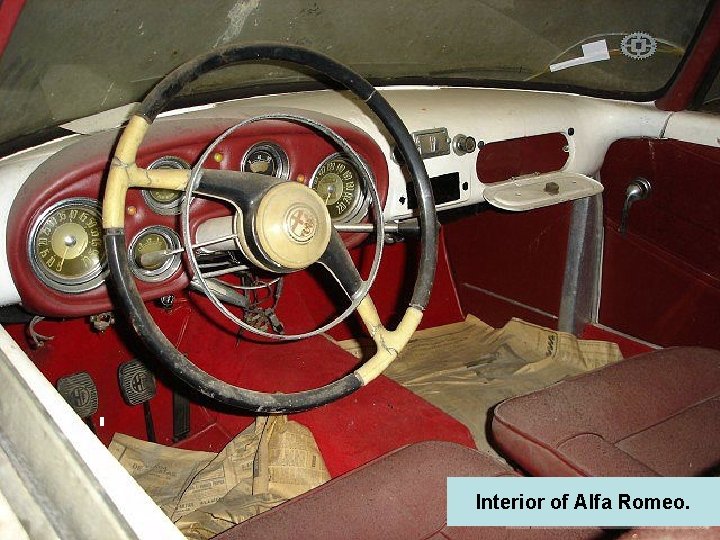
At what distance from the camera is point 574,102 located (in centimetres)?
221

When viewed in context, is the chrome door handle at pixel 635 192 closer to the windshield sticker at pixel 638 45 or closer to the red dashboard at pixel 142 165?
the windshield sticker at pixel 638 45

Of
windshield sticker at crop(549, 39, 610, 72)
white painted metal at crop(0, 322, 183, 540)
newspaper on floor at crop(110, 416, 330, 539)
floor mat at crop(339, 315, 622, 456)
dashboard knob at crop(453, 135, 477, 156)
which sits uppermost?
windshield sticker at crop(549, 39, 610, 72)

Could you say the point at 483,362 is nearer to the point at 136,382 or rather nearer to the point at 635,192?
the point at 635,192

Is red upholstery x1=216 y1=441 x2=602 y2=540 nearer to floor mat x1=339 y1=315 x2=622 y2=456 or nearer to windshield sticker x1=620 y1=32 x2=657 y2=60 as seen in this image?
floor mat x1=339 y1=315 x2=622 y2=456

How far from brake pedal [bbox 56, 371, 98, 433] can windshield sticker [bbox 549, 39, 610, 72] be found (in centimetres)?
189

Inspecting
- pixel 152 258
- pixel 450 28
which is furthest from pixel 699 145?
pixel 152 258

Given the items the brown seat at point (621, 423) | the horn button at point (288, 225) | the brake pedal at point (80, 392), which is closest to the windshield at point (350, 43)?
the horn button at point (288, 225)

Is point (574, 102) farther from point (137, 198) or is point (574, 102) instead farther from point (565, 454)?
point (137, 198)

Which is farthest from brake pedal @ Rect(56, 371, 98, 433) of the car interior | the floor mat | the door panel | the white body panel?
the door panel

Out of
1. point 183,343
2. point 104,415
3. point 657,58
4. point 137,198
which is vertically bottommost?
point 104,415

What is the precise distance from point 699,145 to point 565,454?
1174 millimetres

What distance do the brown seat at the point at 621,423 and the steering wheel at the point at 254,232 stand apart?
1.21 ft

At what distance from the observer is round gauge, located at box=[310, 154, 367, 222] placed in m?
1.74

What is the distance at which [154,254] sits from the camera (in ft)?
4.79
